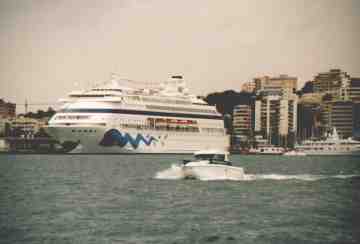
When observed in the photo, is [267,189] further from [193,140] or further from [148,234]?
[193,140]

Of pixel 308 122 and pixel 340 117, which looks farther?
pixel 308 122

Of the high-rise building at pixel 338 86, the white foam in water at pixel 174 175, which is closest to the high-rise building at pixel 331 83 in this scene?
the high-rise building at pixel 338 86

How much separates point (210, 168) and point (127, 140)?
41868 millimetres

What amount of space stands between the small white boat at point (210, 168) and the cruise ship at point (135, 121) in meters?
38.8

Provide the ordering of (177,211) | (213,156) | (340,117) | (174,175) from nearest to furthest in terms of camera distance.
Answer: (177,211) < (213,156) < (174,175) < (340,117)

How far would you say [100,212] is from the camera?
22.8 m

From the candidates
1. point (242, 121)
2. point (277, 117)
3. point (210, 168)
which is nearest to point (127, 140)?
point (210, 168)

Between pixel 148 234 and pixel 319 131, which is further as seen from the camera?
pixel 319 131

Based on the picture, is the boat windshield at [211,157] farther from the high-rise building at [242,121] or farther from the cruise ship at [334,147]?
the high-rise building at [242,121]

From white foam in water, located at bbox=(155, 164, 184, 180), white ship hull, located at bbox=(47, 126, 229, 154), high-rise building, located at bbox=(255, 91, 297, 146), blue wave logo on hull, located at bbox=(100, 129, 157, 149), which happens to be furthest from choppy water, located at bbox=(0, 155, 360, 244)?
high-rise building, located at bbox=(255, 91, 297, 146)

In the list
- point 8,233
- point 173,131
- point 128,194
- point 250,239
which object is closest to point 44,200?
point 128,194

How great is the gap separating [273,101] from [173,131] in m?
45.4

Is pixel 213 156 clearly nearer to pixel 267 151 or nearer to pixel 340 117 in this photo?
pixel 267 151

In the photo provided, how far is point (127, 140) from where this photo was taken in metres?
73.9
